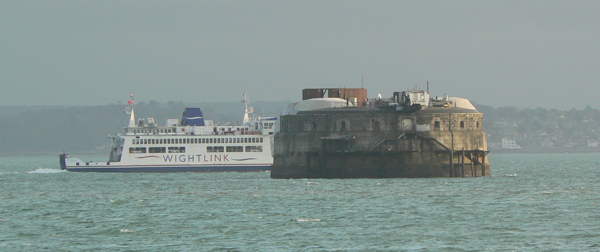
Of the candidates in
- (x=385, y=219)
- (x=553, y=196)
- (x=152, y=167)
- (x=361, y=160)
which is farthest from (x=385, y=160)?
(x=152, y=167)

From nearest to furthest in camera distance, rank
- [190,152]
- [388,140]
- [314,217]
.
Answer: [314,217]
[388,140]
[190,152]

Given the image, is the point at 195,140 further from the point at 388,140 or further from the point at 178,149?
the point at 388,140

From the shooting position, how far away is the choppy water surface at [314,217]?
122 ft

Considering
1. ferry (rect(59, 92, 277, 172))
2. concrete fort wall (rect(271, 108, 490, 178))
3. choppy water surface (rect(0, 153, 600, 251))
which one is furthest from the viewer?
ferry (rect(59, 92, 277, 172))

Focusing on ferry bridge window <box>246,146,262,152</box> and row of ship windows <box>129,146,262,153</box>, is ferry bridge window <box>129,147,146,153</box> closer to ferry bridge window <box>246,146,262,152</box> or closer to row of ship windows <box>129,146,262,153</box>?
row of ship windows <box>129,146,262,153</box>

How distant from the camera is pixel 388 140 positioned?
70.0 meters

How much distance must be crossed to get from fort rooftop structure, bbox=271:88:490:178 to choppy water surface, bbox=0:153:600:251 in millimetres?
1257

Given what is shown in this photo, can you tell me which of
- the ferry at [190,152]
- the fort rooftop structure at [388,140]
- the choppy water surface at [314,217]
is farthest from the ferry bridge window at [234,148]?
the choppy water surface at [314,217]

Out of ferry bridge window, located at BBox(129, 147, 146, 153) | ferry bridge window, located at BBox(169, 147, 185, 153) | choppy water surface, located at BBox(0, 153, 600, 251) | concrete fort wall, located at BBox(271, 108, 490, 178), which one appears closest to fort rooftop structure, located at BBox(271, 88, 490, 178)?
concrete fort wall, located at BBox(271, 108, 490, 178)

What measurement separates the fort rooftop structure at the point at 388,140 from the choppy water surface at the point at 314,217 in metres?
1.26

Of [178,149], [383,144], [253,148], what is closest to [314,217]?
[383,144]

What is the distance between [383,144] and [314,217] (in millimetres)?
24968

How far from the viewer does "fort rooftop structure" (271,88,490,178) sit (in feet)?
228

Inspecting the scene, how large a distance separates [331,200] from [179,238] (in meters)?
16.5
